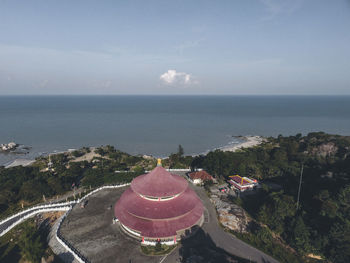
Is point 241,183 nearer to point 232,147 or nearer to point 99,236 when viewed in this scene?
point 99,236

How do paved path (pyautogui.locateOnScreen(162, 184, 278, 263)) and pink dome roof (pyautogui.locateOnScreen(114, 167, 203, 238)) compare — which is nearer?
paved path (pyautogui.locateOnScreen(162, 184, 278, 263))

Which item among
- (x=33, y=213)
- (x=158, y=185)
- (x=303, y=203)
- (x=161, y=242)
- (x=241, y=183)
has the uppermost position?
(x=158, y=185)

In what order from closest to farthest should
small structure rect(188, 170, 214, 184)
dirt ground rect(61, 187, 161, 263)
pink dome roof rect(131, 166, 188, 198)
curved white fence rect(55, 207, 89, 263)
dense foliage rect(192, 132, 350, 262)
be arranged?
curved white fence rect(55, 207, 89, 263), dirt ground rect(61, 187, 161, 263), dense foliage rect(192, 132, 350, 262), pink dome roof rect(131, 166, 188, 198), small structure rect(188, 170, 214, 184)

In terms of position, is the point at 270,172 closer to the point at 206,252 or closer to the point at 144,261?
the point at 206,252

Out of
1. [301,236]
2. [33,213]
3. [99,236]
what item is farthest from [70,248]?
[301,236]

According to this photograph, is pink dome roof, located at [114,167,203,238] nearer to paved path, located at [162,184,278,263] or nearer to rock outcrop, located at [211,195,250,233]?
paved path, located at [162,184,278,263]

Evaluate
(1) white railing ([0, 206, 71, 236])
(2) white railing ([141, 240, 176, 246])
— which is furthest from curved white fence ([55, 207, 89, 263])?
(2) white railing ([141, 240, 176, 246])

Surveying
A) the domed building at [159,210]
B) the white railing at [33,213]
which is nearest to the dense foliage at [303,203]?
the domed building at [159,210]
